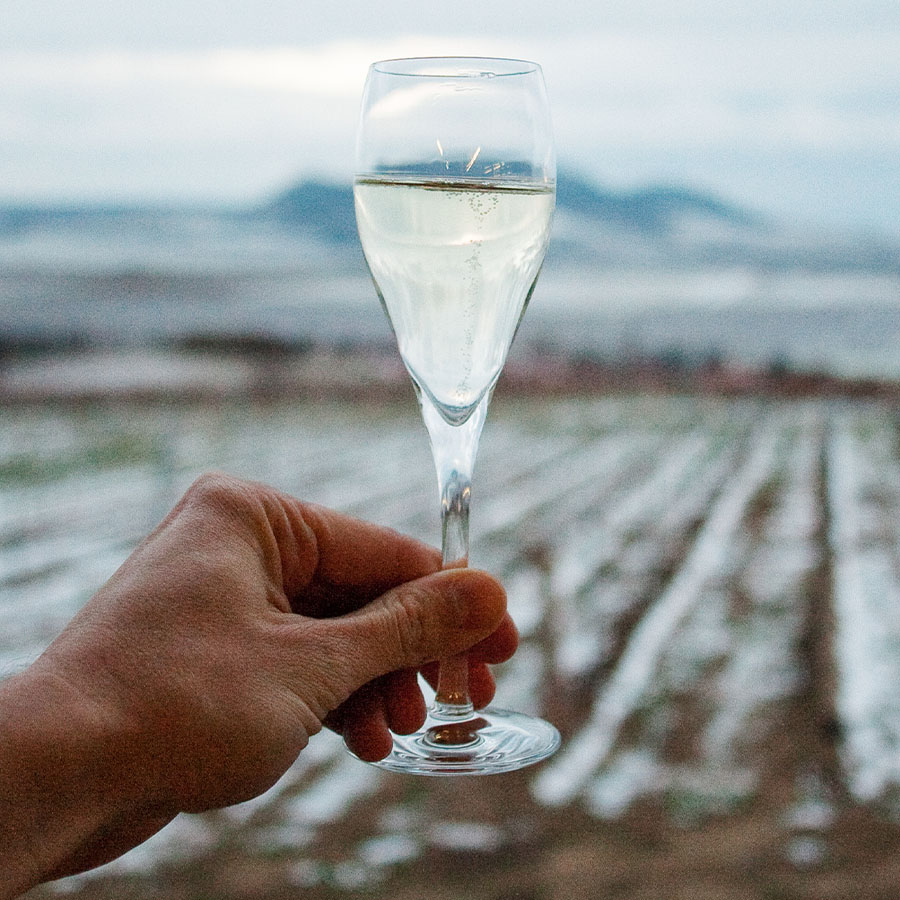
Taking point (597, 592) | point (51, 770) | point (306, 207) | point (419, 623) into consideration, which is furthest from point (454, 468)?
point (306, 207)

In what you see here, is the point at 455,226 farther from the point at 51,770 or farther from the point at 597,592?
the point at 597,592

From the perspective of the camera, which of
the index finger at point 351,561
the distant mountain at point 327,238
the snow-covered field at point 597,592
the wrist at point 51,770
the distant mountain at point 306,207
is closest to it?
the wrist at point 51,770

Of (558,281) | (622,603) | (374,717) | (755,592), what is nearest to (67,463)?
(558,281)

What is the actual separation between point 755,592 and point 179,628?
1621 mm

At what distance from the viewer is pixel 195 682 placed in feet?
1.40

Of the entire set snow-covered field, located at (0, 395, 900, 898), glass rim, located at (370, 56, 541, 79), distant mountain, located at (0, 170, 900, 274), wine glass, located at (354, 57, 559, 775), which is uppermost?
glass rim, located at (370, 56, 541, 79)

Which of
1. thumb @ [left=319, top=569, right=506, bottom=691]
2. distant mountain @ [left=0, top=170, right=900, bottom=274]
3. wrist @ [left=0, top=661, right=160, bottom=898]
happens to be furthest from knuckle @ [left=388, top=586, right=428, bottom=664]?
distant mountain @ [left=0, top=170, right=900, bottom=274]

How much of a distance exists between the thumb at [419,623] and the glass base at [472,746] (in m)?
0.04

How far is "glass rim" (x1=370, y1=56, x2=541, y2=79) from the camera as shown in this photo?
17.4 inches

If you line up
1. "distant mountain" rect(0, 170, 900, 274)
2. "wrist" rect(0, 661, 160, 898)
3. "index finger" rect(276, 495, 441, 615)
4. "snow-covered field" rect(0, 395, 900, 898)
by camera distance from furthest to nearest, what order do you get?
"distant mountain" rect(0, 170, 900, 274) < "snow-covered field" rect(0, 395, 900, 898) < "index finger" rect(276, 495, 441, 615) < "wrist" rect(0, 661, 160, 898)

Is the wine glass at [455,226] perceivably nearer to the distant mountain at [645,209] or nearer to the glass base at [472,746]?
the glass base at [472,746]

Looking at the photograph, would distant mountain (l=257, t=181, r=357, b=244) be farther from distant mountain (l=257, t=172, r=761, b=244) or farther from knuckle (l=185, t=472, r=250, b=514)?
knuckle (l=185, t=472, r=250, b=514)

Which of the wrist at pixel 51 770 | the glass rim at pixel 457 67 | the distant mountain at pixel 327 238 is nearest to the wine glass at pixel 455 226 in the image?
the glass rim at pixel 457 67

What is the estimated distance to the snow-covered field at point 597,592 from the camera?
1292mm
